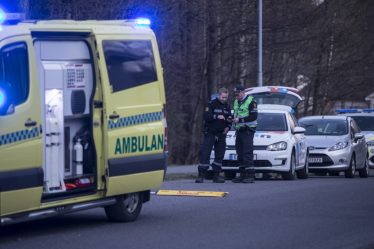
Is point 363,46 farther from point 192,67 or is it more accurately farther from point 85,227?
point 85,227

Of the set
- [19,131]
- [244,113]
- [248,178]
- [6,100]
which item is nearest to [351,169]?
[248,178]

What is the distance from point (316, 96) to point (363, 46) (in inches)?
129

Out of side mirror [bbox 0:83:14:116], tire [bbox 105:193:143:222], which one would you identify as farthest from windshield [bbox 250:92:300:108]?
side mirror [bbox 0:83:14:116]

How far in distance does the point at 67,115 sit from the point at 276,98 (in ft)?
57.2

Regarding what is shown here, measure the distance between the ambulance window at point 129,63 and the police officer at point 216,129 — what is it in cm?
583

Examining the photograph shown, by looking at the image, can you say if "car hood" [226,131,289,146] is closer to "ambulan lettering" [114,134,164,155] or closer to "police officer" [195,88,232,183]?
"police officer" [195,88,232,183]

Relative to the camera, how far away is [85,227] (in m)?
11.2

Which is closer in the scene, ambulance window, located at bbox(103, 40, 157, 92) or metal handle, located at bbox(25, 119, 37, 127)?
metal handle, located at bbox(25, 119, 37, 127)

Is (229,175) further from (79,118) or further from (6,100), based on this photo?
(6,100)

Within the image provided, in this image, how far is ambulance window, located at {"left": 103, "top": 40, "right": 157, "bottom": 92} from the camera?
1112 centimetres

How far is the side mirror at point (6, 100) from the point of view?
9.40 metres

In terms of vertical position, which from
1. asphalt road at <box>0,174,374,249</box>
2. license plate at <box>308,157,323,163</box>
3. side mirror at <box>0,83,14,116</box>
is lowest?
license plate at <box>308,157,323,163</box>

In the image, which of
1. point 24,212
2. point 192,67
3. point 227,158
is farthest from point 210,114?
point 192,67

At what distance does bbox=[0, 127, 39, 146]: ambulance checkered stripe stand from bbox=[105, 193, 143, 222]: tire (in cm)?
202
